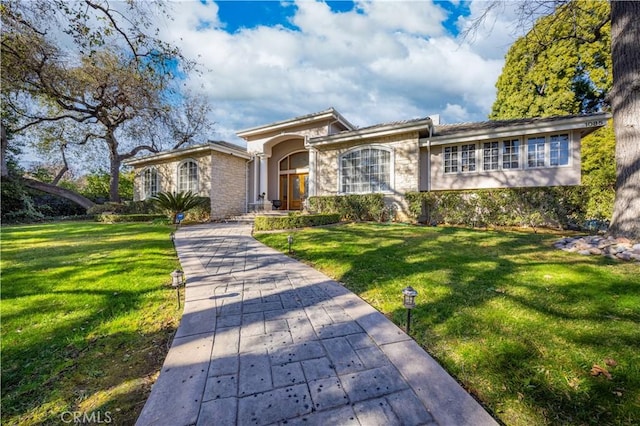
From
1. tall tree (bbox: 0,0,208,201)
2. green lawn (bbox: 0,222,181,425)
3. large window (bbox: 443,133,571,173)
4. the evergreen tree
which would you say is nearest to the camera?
green lawn (bbox: 0,222,181,425)

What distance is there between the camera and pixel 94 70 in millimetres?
12719

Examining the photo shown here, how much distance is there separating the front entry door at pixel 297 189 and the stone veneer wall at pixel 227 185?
271 cm

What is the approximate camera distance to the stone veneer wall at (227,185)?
1344 cm

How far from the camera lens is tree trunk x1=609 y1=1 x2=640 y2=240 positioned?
5.15m

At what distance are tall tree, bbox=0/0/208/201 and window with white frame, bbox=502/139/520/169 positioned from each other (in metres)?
11.6

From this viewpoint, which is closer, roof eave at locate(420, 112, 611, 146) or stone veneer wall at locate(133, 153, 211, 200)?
roof eave at locate(420, 112, 611, 146)

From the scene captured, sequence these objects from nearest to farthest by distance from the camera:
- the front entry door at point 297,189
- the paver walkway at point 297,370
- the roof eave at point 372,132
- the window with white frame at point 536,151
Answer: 1. the paver walkway at point 297,370
2. the window with white frame at point 536,151
3. the roof eave at point 372,132
4. the front entry door at point 297,189

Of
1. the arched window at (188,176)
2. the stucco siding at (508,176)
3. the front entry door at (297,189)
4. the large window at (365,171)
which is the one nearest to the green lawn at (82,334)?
the large window at (365,171)

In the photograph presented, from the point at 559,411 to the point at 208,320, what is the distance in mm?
2962

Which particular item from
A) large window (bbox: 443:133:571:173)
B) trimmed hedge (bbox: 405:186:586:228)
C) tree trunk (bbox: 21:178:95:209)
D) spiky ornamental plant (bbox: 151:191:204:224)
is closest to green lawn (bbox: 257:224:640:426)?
trimmed hedge (bbox: 405:186:586:228)

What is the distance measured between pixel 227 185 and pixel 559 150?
14.9 metres

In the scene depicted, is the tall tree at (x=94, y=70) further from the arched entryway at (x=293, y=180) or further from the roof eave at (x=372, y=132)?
the arched entryway at (x=293, y=180)

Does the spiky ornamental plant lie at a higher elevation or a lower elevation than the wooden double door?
lower

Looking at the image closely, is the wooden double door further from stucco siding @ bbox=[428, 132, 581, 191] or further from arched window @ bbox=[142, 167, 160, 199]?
arched window @ bbox=[142, 167, 160, 199]
